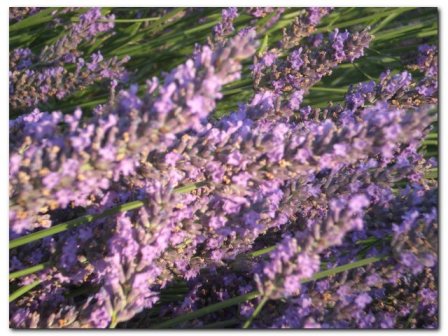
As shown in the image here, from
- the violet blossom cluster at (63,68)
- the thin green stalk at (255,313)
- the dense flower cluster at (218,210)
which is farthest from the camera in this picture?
the violet blossom cluster at (63,68)

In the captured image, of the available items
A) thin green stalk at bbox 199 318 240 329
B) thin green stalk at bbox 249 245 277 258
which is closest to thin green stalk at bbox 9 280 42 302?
thin green stalk at bbox 199 318 240 329

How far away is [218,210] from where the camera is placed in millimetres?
1211

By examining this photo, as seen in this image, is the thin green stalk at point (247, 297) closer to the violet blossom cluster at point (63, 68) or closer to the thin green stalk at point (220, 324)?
the thin green stalk at point (220, 324)

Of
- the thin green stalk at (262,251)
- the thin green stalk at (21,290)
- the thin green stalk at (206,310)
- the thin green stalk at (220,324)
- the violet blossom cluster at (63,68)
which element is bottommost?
the thin green stalk at (220,324)

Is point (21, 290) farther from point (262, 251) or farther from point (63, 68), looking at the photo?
point (63, 68)

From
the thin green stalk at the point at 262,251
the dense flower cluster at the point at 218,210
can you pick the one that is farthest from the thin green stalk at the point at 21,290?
the thin green stalk at the point at 262,251

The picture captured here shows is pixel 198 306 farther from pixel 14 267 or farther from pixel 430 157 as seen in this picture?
pixel 430 157

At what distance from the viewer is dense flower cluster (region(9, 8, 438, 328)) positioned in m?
0.93

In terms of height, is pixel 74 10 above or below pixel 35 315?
above

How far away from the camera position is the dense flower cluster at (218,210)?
0.93 meters

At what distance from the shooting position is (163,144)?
95 centimetres

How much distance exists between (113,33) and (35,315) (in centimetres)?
126
